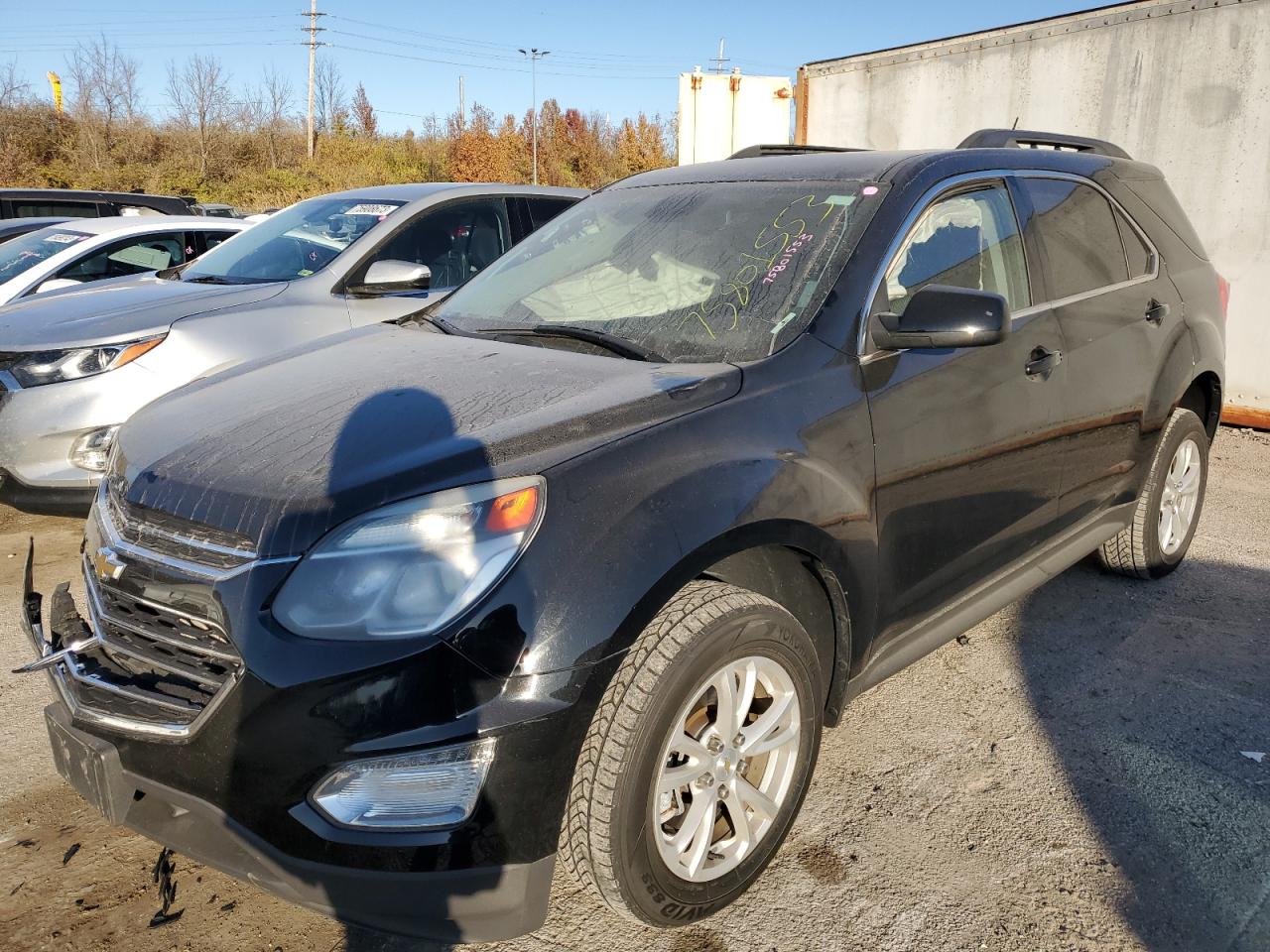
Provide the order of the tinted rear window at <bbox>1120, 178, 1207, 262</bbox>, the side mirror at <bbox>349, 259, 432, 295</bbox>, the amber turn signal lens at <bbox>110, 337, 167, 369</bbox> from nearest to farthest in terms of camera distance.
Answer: the tinted rear window at <bbox>1120, 178, 1207, 262</bbox>, the amber turn signal lens at <bbox>110, 337, 167, 369</bbox>, the side mirror at <bbox>349, 259, 432, 295</bbox>

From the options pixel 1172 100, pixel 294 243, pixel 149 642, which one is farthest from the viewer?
pixel 1172 100

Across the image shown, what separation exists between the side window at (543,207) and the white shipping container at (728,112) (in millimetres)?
4021

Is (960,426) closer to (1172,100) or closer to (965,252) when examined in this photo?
(965,252)

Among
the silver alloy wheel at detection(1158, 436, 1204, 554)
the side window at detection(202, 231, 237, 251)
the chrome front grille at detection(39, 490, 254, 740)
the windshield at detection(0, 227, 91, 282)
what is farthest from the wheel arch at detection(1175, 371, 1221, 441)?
the windshield at detection(0, 227, 91, 282)

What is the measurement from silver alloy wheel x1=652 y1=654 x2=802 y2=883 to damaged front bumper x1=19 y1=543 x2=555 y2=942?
356mm

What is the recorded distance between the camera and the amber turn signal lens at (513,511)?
1.88 meters

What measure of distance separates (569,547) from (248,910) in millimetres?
1263

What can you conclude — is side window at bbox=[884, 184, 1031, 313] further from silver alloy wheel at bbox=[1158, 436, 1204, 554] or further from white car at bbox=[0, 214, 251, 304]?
white car at bbox=[0, 214, 251, 304]

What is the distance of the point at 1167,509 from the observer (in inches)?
165

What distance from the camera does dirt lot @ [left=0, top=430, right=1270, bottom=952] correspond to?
7.38 feet

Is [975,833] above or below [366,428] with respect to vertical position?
below

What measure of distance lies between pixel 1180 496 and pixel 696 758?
3113mm

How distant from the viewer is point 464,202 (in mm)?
5742

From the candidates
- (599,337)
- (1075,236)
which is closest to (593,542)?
(599,337)
